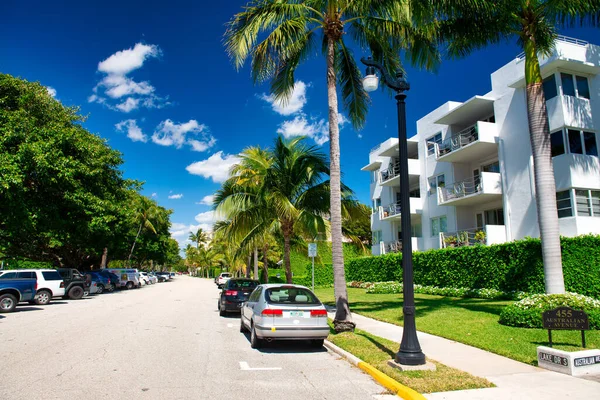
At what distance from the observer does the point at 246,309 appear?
11547 millimetres

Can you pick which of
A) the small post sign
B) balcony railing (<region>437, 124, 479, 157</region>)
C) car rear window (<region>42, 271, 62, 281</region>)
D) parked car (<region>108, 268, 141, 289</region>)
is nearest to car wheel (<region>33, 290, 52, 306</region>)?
car rear window (<region>42, 271, 62, 281</region>)

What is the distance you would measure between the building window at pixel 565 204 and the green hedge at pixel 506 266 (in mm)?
2659

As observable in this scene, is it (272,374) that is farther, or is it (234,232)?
(234,232)

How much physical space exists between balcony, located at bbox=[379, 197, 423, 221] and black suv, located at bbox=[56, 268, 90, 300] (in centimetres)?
2167

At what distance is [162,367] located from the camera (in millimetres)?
7684

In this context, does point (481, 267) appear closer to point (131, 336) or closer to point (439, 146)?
point (439, 146)

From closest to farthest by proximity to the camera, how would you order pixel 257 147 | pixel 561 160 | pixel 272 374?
pixel 272 374 → pixel 561 160 → pixel 257 147

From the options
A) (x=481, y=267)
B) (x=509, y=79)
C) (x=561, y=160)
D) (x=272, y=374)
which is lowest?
(x=272, y=374)

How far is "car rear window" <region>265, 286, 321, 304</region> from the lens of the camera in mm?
9734

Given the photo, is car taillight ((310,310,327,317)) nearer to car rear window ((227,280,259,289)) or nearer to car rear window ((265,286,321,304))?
car rear window ((265,286,321,304))

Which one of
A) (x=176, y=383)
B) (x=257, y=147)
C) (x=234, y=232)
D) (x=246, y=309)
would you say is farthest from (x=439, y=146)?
(x=176, y=383)

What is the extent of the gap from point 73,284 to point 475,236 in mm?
23601

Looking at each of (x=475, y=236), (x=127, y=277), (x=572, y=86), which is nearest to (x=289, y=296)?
(x=475, y=236)

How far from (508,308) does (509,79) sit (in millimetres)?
15464
